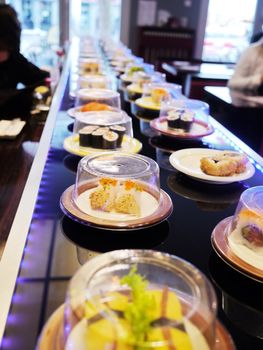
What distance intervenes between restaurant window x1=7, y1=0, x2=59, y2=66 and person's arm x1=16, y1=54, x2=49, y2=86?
3.80 meters

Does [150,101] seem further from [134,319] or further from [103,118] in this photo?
[134,319]

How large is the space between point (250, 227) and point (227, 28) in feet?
27.3

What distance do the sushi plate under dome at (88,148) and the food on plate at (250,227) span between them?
592 mm

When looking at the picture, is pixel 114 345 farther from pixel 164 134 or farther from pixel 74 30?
pixel 74 30

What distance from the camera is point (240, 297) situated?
0.72m

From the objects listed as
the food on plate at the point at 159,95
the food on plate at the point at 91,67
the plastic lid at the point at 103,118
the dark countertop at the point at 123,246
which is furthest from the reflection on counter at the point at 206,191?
the food on plate at the point at 91,67

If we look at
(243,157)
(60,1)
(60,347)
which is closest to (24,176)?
(243,157)

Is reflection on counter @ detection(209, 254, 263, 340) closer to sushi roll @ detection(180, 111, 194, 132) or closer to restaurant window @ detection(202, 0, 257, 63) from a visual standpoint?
sushi roll @ detection(180, 111, 194, 132)

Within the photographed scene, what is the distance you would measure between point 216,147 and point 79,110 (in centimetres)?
66

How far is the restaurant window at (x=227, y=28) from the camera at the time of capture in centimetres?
799

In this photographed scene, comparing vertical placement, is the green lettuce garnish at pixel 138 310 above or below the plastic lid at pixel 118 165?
above

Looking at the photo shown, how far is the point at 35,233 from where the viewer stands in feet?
2.94

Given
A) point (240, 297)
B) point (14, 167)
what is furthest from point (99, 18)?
point (240, 297)

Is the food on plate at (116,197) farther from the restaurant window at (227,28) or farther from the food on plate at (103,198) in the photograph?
the restaurant window at (227,28)
